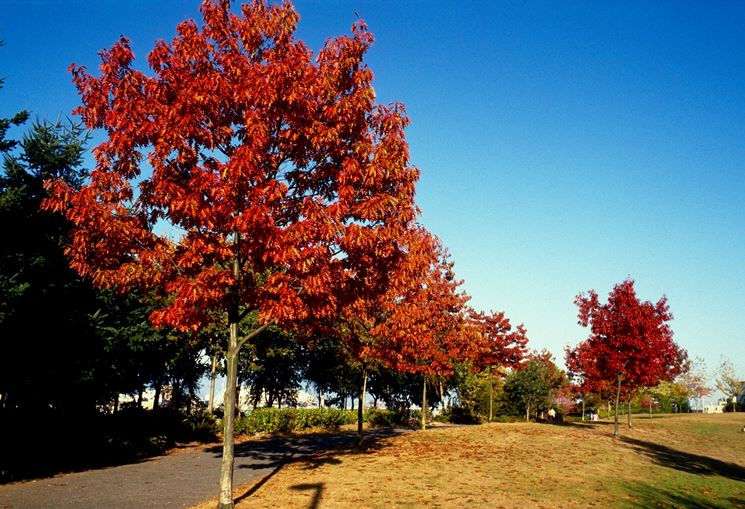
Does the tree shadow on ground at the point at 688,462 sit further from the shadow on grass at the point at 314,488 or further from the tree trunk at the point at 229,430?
the tree trunk at the point at 229,430

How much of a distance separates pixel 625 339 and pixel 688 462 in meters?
8.39

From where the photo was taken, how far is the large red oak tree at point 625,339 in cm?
2556

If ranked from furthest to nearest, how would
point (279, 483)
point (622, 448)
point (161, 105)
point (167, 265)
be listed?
1. point (622, 448)
2. point (279, 483)
3. point (167, 265)
4. point (161, 105)

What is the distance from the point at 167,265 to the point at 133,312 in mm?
A: 12525

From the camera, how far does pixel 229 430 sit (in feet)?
33.5

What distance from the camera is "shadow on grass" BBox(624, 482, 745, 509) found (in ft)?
35.7

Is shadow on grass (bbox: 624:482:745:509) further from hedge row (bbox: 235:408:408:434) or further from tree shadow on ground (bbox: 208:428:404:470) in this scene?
hedge row (bbox: 235:408:408:434)

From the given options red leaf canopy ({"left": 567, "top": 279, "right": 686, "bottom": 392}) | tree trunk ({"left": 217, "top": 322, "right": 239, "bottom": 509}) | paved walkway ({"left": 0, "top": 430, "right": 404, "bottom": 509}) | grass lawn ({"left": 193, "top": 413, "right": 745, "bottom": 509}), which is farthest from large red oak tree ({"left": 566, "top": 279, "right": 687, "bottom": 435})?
tree trunk ({"left": 217, "top": 322, "right": 239, "bottom": 509})

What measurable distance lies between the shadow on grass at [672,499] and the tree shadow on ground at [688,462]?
4348 millimetres

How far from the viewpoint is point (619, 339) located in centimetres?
2608

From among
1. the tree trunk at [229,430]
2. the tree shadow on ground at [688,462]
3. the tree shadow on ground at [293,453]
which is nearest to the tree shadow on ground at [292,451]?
the tree shadow on ground at [293,453]

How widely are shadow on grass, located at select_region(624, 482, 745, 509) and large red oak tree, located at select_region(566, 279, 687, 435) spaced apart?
1325cm

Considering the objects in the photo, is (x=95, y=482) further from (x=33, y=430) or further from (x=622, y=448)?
(x=622, y=448)

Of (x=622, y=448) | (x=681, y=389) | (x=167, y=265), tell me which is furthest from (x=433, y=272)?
(x=681, y=389)
